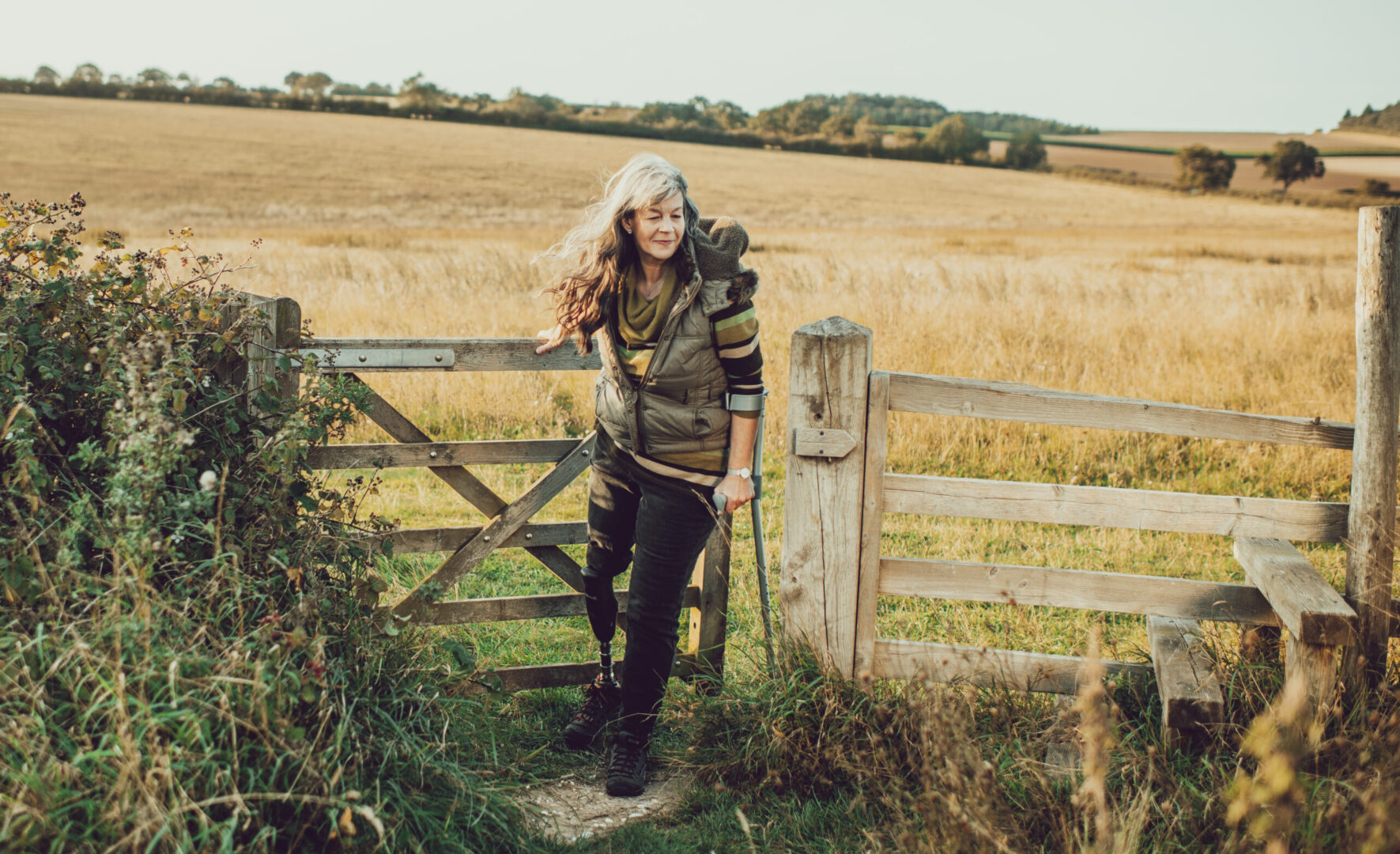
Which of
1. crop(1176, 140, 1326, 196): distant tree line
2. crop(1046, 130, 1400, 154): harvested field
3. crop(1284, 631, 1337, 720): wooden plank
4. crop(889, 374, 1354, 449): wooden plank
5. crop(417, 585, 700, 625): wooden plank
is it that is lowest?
crop(417, 585, 700, 625): wooden plank

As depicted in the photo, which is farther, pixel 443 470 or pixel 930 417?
pixel 930 417

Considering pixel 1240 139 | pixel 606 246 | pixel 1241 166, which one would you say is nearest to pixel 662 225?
pixel 606 246

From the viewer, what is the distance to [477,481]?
11.9ft

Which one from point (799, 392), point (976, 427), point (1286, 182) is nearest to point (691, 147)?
point (1286, 182)

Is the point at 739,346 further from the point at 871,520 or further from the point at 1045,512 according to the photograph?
the point at 1045,512

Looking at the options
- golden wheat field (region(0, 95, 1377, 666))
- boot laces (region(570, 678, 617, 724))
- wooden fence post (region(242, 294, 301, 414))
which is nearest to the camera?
wooden fence post (region(242, 294, 301, 414))

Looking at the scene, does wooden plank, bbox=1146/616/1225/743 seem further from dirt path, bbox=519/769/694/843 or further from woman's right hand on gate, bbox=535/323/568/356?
woman's right hand on gate, bbox=535/323/568/356

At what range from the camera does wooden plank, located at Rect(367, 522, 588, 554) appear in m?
3.60

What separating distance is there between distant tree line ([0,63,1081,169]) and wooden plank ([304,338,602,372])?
66324 mm

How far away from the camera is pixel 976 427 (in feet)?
24.0

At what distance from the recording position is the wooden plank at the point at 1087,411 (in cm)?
309

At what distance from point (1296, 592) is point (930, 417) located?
4633 mm

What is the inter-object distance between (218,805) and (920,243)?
2724 centimetres

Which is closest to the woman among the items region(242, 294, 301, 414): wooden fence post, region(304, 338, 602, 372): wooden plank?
region(304, 338, 602, 372): wooden plank
